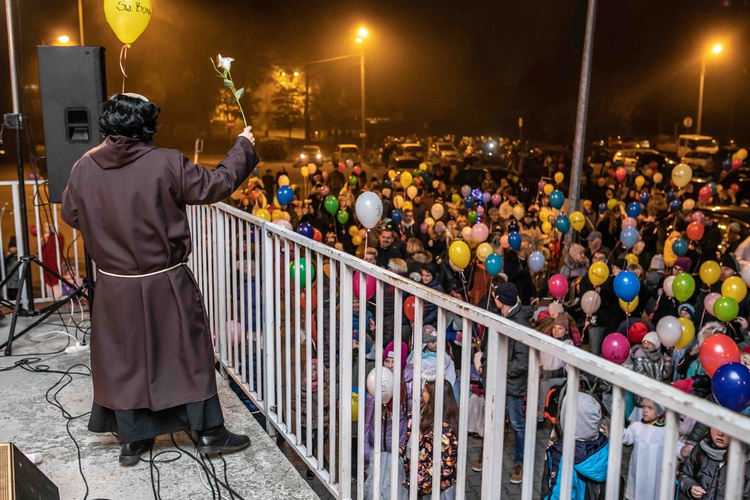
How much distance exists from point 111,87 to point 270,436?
21971 mm

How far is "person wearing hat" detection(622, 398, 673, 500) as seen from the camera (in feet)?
12.1

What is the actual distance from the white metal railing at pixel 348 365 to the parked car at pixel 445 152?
2164 centimetres

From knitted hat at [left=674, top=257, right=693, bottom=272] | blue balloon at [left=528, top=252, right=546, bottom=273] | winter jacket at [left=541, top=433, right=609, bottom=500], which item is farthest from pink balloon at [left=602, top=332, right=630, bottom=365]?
blue balloon at [left=528, top=252, right=546, bottom=273]

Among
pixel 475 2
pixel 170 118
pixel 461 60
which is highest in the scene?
pixel 475 2

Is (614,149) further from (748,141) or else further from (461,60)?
(461,60)

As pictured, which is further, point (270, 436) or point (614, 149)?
point (614, 149)

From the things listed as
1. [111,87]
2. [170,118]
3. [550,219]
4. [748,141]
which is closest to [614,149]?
[748,141]

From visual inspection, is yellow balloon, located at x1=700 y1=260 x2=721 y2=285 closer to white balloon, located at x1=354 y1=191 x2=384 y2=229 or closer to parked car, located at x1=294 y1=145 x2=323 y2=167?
white balloon, located at x1=354 y1=191 x2=384 y2=229

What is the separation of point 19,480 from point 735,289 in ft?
22.3

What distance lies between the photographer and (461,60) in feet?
90.9

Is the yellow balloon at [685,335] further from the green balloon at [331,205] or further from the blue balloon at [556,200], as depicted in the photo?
the green balloon at [331,205]

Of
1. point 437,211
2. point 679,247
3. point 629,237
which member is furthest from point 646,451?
point 437,211

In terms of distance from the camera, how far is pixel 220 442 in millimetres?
3295

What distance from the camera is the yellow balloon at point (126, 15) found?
548 cm
